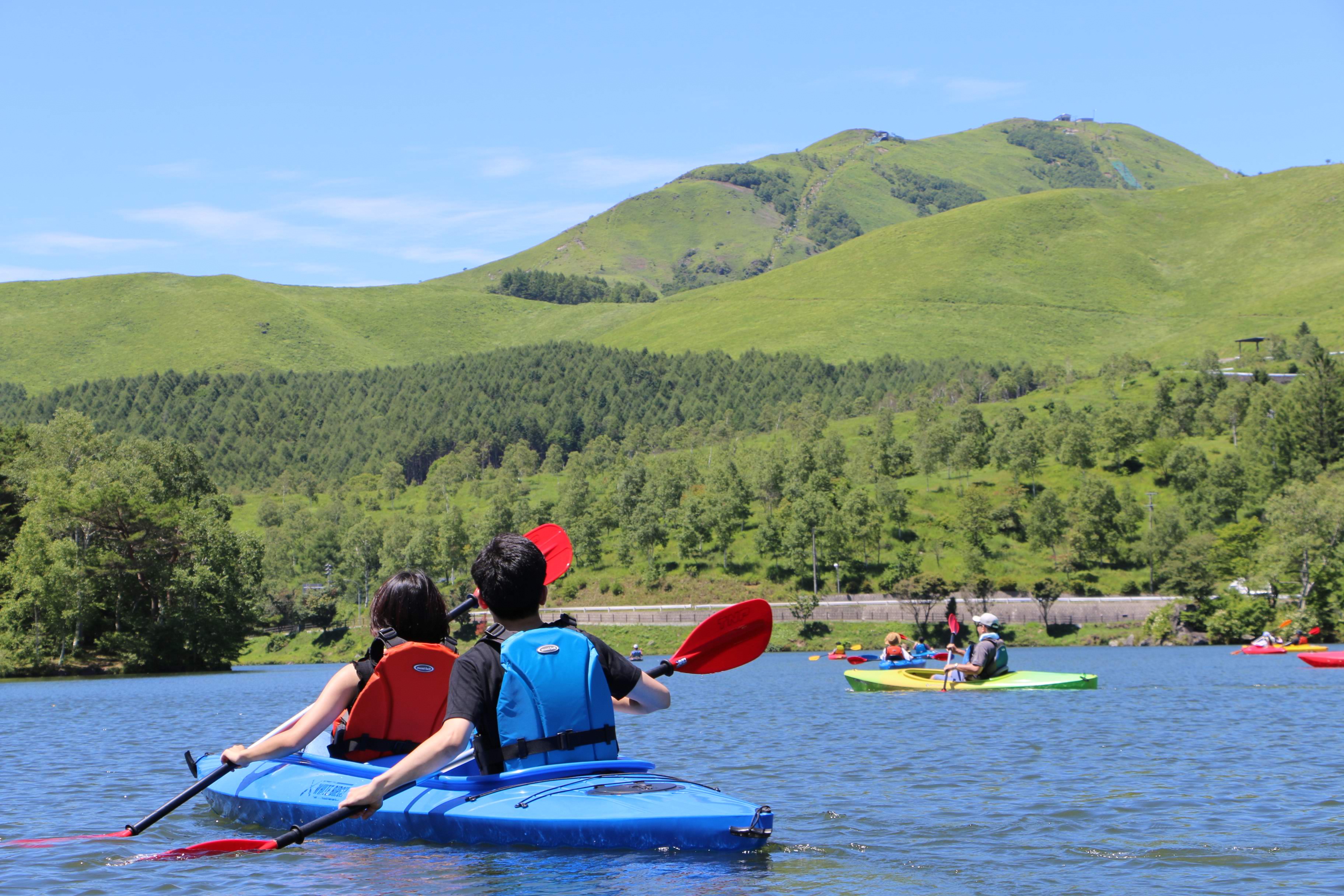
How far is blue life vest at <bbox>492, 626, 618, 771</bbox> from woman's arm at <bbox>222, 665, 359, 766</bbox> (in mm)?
1759

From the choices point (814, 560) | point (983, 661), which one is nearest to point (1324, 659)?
point (983, 661)

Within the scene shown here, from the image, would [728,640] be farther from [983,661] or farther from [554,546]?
[983,661]

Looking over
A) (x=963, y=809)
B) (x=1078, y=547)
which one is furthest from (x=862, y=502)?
(x=963, y=809)

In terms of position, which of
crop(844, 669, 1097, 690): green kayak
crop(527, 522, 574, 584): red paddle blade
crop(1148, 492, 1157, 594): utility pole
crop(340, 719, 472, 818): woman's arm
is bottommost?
crop(1148, 492, 1157, 594): utility pole

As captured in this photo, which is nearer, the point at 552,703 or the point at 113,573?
the point at 552,703

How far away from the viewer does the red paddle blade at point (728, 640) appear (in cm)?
1360

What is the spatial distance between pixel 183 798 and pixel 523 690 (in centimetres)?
459

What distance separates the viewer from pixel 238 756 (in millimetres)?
12523

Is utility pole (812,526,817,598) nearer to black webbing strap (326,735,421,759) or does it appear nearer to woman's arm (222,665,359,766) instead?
black webbing strap (326,735,421,759)

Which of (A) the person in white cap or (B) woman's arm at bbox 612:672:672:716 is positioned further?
(A) the person in white cap

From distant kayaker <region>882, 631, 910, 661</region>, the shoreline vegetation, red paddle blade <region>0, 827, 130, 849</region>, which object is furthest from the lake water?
the shoreline vegetation

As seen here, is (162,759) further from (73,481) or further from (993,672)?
(73,481)

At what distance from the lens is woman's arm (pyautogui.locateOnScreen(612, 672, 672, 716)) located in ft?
39.3

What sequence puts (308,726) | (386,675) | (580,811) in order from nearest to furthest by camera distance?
(580,811)
(308,726)
(386,675)
